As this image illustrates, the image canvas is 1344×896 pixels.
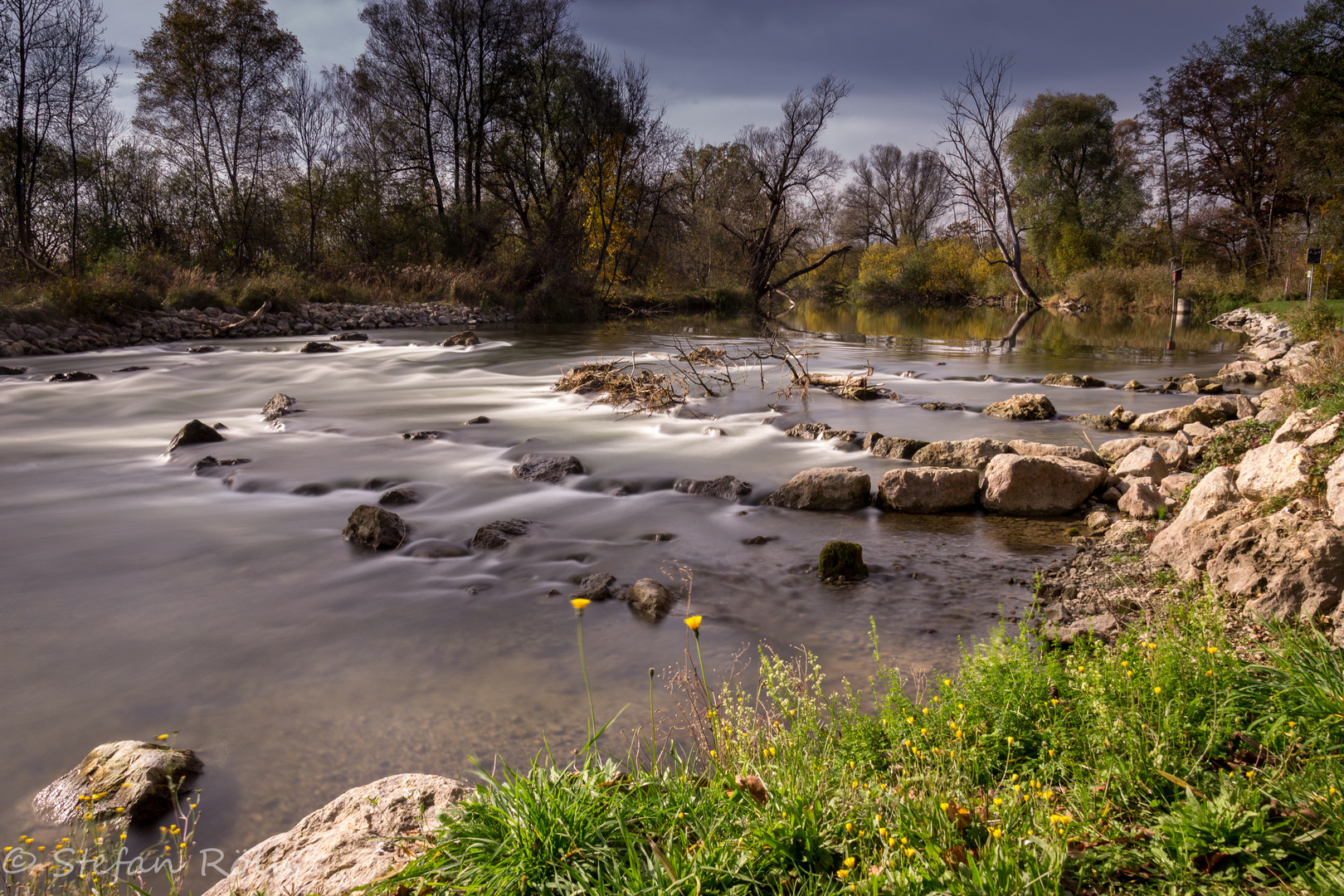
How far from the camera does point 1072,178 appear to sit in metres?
48.8

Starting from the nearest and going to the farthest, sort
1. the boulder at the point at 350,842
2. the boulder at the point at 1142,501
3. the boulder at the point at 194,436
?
the boulder at the point at 350,842 → the boulder at the point at 1142,501 → the boulder at the point at 194,436

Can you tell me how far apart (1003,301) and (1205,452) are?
166 feet

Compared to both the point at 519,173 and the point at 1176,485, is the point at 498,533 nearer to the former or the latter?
the point at 1176,485

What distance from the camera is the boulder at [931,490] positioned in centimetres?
698

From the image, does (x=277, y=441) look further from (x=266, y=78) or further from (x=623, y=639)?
(x=266, y=78)

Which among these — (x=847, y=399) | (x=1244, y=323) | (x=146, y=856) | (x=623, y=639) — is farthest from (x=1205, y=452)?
(x=1244, y=323)

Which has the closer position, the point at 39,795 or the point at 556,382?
the point at 39,795

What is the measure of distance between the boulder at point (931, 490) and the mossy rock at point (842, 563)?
1621 millimetres

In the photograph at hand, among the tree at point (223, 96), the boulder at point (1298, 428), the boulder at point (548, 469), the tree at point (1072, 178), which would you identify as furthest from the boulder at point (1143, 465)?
the tree at point (1072, 178)

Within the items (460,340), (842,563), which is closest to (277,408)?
(460,340)

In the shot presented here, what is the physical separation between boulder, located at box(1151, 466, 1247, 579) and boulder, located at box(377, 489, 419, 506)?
22.1ft

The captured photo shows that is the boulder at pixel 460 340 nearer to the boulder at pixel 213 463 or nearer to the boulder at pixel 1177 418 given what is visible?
the boulder at pixel 213 463

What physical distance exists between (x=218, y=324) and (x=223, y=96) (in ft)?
42.7

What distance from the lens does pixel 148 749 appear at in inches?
133
